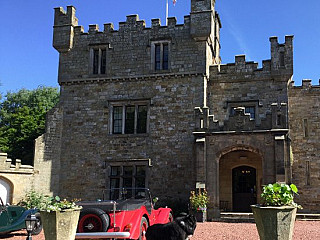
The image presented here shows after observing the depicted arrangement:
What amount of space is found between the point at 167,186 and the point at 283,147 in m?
5.88

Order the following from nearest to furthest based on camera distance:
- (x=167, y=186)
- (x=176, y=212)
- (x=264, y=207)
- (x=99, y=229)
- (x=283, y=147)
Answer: (x=264, y=207) → (x=99, y=229) → (x=283, y=147) → (x=176, y=212) → (x=167, y=186)

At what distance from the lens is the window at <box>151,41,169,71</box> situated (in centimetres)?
2080

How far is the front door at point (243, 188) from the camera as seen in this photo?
19.6m

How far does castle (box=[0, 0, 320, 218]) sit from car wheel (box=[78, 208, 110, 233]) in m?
9.66

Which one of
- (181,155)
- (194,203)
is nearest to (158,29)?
(181,155)

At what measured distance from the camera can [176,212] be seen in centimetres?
1784

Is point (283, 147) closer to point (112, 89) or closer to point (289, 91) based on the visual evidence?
point (289, 91)

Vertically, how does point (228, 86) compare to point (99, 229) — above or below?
above

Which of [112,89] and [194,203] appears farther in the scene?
[112,89]

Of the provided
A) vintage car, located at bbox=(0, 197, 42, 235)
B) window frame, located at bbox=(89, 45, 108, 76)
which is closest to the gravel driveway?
vintage car, located at bbox=(0, 197, 42, 235)

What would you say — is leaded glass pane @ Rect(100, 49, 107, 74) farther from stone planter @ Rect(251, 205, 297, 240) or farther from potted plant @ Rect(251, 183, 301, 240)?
stone planter @ Rect(251, 205, 297, 240)

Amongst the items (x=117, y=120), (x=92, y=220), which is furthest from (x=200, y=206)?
(x=92, y=220)

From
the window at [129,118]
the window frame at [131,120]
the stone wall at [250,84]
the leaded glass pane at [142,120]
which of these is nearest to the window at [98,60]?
the window frame at [131,120]

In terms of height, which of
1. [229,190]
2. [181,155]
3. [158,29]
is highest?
[158,29]
